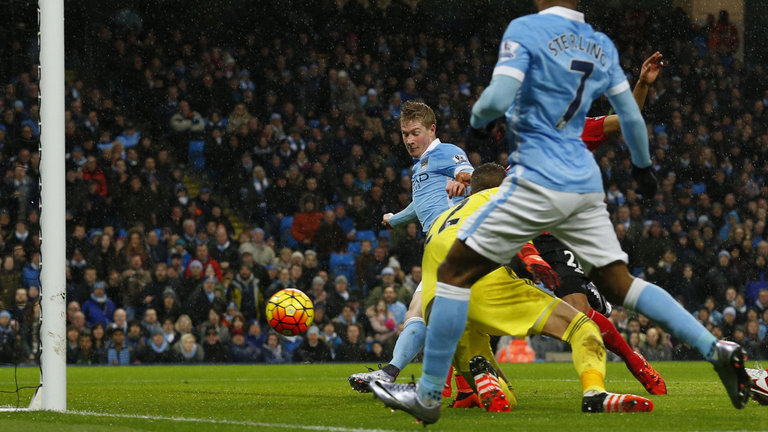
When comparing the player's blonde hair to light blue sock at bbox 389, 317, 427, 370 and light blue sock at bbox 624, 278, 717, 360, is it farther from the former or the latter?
light blue sock at bbox 624, 278, 717, 360

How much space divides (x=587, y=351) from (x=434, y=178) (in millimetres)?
2341

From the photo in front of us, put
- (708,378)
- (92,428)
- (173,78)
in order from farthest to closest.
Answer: (173,78)
(708,378)
(92,428)

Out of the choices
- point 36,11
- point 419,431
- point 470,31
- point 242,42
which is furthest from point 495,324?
point 470,31

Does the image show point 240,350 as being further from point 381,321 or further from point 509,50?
point 509,50

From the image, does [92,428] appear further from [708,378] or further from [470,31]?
[470,31]

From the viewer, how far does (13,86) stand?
7.92m

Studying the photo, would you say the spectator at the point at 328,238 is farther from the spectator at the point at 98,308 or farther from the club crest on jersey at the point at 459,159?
the club crest on jersey at the point at 459,159

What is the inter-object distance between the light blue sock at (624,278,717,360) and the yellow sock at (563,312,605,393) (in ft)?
2.37

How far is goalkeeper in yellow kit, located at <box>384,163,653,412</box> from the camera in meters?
5.81

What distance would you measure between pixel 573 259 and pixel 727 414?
83.9 inches

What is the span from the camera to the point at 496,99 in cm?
464

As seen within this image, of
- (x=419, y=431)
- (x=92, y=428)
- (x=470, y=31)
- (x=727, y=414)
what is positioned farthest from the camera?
(x=470, y=31)

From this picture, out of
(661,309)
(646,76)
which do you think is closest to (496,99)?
(661,309)

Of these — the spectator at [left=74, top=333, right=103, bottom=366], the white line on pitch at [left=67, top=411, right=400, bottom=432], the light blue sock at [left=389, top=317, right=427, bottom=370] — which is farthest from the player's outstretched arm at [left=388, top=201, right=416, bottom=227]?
the spectator at [left=74, top=333, right=103, bottom=366]
